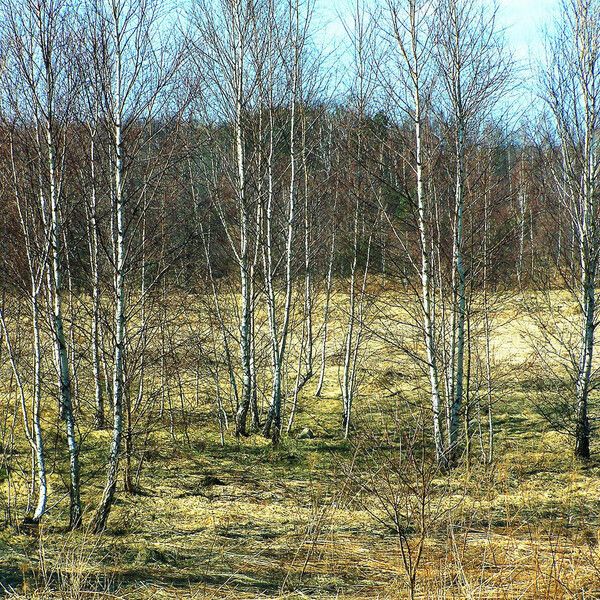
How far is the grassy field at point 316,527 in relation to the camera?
14.4 feet

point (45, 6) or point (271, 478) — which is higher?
point (45, 6)

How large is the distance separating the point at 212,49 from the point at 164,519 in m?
6.97

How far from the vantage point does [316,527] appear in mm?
5914

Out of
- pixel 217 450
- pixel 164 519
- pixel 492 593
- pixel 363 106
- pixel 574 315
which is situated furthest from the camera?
pixel 574 315

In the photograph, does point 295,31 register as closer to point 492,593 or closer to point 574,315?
point 492,593

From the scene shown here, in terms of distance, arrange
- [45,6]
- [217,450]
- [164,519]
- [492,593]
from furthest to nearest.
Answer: [217,450]
[164,519]
[45,6]
[492,593]

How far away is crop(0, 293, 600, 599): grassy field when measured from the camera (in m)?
4.39

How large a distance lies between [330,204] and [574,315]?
31.9 feet

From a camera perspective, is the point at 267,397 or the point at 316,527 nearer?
the point at 316,527

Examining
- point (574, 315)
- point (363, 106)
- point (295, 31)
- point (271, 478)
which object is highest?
point (295, 31)

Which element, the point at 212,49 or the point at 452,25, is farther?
the point at 212,49

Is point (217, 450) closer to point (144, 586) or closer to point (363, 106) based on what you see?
point (144, 586)

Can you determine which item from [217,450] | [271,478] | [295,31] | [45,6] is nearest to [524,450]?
[271,478]

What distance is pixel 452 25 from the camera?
8367mm
